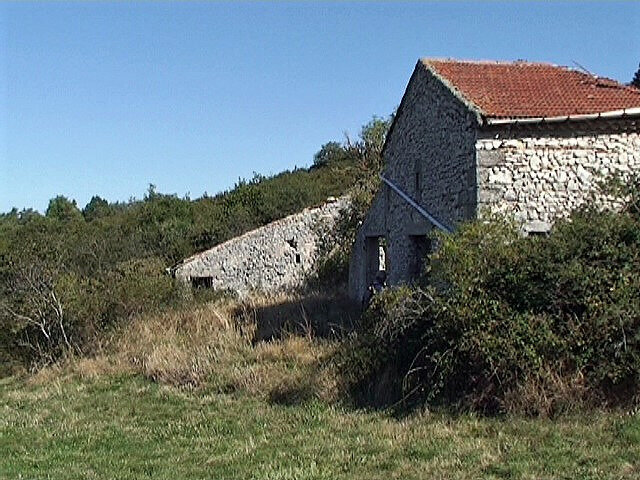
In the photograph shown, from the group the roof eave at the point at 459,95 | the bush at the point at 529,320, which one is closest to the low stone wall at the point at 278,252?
the roof eave at the point at 459,95

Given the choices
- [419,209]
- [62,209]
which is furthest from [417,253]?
[62,209]

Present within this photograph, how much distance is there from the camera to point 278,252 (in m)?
27.2

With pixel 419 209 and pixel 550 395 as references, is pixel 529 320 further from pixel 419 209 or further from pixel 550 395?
pixel 419 209

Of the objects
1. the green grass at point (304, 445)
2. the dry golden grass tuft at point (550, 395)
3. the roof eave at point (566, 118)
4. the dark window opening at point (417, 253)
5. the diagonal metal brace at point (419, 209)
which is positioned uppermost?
the roof eave at point (566, 118)

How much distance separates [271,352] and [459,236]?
481 centimetres

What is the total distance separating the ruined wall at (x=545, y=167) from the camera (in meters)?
11.5

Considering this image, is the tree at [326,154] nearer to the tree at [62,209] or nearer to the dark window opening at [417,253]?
the tree at [62,209]

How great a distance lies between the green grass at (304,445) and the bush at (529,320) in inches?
15.6

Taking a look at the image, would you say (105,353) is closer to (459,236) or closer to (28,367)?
(28,367)

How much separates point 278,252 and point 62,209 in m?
45.6

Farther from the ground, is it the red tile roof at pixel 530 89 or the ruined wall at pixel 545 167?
the red tile roof at pixel 530 89

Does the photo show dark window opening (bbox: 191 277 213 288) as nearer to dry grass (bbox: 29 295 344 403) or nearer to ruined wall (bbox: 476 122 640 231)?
dry grass (bbox: 29 295 344 403)

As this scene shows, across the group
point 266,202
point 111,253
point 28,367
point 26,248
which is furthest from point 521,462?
point 266,202

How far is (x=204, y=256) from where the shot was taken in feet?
91.6
